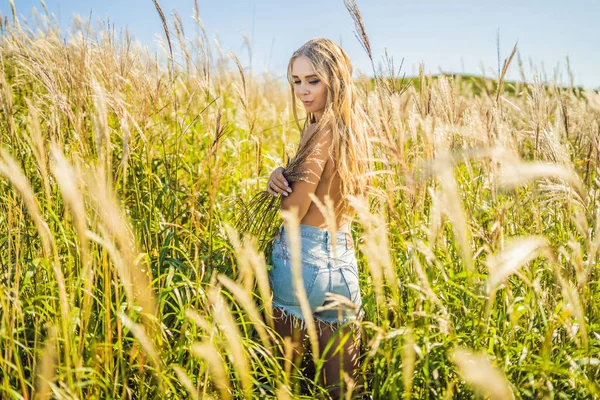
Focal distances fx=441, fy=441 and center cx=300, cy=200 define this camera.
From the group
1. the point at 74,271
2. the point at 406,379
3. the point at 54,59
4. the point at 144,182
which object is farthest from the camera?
the point at 144,182

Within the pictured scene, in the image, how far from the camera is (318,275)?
1.96 meters

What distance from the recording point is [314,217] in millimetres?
2045

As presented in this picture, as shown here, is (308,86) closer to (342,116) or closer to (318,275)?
(342,116)

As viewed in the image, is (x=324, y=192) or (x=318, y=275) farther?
(x=324, y=192)

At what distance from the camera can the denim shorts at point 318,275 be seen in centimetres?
195

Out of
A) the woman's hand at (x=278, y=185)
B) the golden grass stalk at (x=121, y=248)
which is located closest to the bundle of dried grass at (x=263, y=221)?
the woman's hand at (x=278, y=185)

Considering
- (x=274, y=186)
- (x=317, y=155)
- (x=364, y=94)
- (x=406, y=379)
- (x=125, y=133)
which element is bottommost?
(x=406, y=379)

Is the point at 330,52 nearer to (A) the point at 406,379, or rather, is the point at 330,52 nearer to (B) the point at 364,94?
(B) the point at 364,94

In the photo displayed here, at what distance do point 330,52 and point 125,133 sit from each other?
1.16 metres

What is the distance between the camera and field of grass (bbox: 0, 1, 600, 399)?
1.18 meters

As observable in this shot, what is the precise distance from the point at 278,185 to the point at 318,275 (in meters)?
0.44

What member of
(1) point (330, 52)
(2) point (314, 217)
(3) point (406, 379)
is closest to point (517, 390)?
(3) point (406, 379)

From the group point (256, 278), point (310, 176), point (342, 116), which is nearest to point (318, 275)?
point (256, 278)

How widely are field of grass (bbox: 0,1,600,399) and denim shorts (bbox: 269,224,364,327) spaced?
0.36 ft
